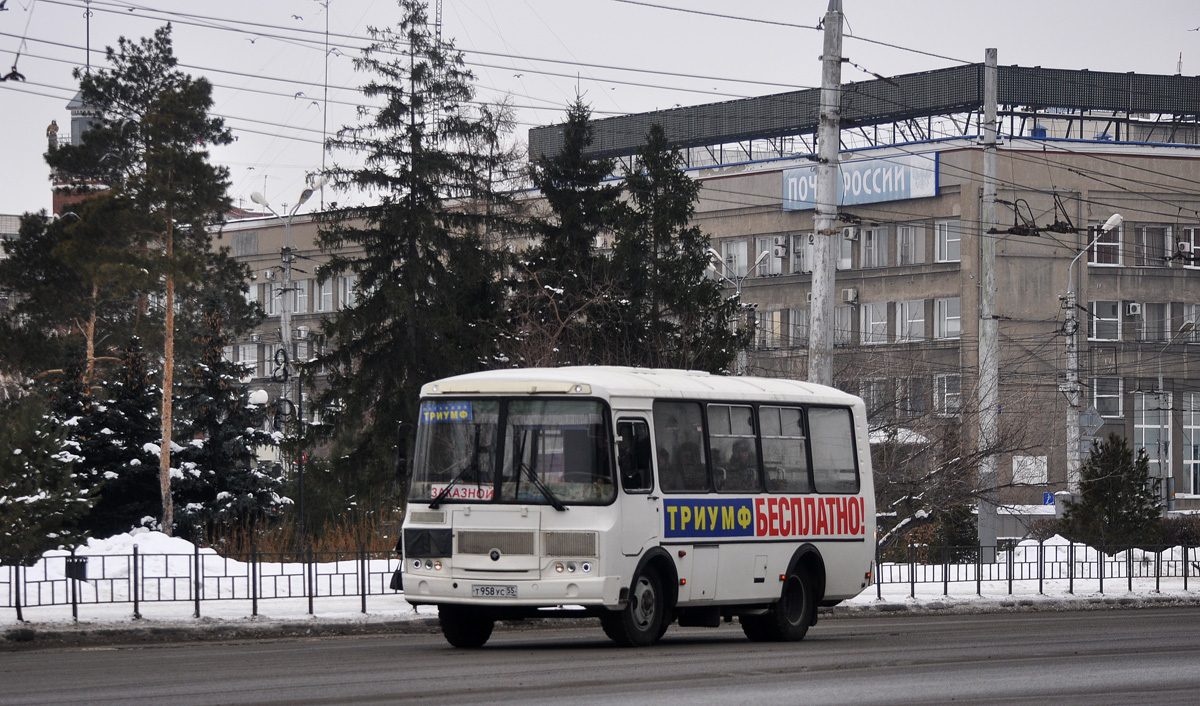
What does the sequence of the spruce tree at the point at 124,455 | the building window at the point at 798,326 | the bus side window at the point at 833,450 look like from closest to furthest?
the bus side window at the point at 833,450, the spruce tree at the point at 124,455, the building window at the point at 798,326

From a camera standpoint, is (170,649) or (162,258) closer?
(170,649)

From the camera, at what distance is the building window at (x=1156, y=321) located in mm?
71750

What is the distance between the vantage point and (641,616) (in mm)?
16906

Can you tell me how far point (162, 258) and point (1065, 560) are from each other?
2426cm

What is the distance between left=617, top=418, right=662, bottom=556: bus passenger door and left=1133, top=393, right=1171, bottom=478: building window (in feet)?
193

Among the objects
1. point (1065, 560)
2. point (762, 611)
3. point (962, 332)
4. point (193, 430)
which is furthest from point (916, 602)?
point (962, 332)

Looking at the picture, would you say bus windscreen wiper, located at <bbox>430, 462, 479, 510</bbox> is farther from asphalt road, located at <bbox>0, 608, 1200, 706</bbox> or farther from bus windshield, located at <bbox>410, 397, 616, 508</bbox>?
asphalt road, located at <bbox>0, 608, 1200, 706</bbox>

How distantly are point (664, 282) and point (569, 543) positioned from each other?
2861cm

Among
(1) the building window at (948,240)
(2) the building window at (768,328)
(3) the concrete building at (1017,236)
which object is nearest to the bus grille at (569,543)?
(3) the concrete building at (1017,236)

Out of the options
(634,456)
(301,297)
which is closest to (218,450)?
(634,456)

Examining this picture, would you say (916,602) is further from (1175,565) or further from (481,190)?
(481,190)

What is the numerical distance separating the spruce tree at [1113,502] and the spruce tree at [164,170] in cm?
2223

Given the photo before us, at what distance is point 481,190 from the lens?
156 feet

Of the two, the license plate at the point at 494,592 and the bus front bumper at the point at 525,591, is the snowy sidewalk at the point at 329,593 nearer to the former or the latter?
the bus front bumper at the point at 525,591
